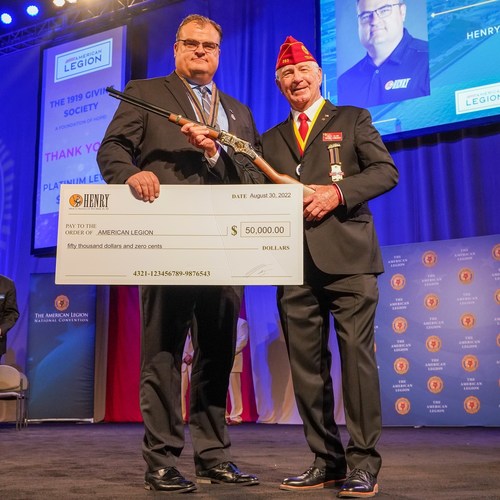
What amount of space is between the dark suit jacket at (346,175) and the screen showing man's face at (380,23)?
3874mm

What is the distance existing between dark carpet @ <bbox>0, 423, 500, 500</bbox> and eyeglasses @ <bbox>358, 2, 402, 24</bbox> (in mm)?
3774

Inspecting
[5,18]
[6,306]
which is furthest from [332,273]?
[5,18]

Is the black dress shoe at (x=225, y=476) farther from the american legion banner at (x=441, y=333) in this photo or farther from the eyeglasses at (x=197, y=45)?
the american legion banner at (x=441, y=333)

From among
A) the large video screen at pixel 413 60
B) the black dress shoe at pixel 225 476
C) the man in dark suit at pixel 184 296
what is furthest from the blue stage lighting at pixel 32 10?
the black dress shoe at pixel 225 476

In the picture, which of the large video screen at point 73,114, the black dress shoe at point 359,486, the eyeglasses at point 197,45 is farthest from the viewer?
the large video screen at point 73,114

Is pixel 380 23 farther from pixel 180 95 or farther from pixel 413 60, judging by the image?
pixel 180 95

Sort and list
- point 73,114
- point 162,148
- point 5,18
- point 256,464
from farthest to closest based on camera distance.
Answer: point 5,18
point 73,114
point 256,464
point 162,148

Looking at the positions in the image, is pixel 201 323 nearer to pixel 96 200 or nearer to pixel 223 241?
pixel 223 241

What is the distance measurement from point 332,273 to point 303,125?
643mm

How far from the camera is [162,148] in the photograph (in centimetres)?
258

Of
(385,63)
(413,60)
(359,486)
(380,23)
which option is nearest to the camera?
(359,486)

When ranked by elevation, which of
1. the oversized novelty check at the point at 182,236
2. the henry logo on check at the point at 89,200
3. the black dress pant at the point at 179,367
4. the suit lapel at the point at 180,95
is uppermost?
the suit lapel at the point at 180,95

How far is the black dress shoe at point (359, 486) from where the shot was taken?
2.18m

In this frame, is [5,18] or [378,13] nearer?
[378,13]
